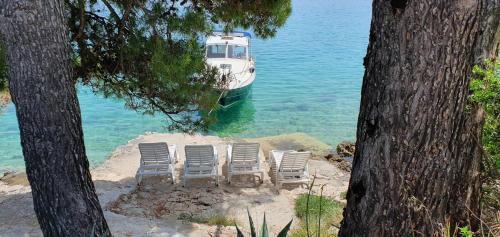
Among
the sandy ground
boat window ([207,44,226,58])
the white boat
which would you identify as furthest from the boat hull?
the sandy ground

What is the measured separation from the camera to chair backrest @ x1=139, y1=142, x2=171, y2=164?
374 inches

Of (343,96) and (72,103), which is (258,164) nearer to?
(72,103)

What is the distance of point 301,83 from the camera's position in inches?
963

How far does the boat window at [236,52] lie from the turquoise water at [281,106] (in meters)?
2.02

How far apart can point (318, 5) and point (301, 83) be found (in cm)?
3684

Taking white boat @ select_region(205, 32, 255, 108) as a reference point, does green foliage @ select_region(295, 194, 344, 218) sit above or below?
below

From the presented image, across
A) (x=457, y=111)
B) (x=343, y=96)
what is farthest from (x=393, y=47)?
(x=343, y=96)

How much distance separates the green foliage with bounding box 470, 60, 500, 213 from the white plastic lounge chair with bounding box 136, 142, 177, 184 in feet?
23.1

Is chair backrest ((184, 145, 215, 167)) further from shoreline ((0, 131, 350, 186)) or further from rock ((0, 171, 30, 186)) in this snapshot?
rock ((0, 171, 30, 186))

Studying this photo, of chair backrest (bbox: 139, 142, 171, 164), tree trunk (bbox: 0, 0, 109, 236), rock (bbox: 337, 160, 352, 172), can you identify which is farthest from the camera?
rock (bbox: 337, 160, 352, 172)

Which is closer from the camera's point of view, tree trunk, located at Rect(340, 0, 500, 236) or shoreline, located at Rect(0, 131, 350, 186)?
tree trunk, located at Rect(340, 0, 500, 236)

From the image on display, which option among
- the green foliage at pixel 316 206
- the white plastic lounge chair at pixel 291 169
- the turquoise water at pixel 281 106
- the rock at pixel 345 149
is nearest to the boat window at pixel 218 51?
the turquoise water at pixel 281 106

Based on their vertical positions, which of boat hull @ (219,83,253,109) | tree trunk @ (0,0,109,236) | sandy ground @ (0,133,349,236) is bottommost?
sandy ground @ (0,133,349,236)

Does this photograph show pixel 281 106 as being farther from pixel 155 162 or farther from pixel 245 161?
pixel 155 162
